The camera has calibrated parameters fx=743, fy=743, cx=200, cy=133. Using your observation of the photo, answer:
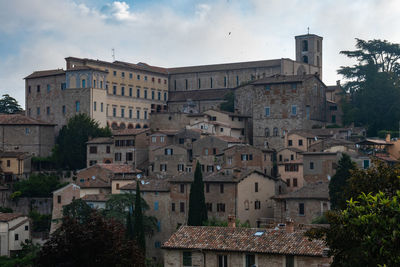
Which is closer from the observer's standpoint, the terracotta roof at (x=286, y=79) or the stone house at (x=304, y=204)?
the stone house at (x=304, y=204)

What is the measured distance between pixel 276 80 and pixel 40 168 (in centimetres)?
2406

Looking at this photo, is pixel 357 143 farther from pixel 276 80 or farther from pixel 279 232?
pixel 279 232

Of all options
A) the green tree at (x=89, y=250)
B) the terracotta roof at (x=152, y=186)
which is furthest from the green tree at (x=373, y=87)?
the green tree at (x=89, y=250)

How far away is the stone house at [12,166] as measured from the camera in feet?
218

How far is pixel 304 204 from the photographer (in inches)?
1869

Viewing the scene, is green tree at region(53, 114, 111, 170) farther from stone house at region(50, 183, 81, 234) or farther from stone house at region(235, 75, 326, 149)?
stone house at region(235, 75, 326, 149)

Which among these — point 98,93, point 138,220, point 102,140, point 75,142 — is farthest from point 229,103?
point 138,220

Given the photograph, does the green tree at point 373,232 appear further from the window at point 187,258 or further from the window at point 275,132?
the window at point 275,132

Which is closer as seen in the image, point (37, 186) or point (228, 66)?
point (37, 186)

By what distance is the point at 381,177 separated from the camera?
22.6 meters

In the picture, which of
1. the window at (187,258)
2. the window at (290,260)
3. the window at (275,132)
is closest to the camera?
the window at (290,260)

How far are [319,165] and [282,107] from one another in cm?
1756

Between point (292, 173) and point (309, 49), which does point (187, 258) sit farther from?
point (309, 49)

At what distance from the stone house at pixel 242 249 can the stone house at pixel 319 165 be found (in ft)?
71.0
